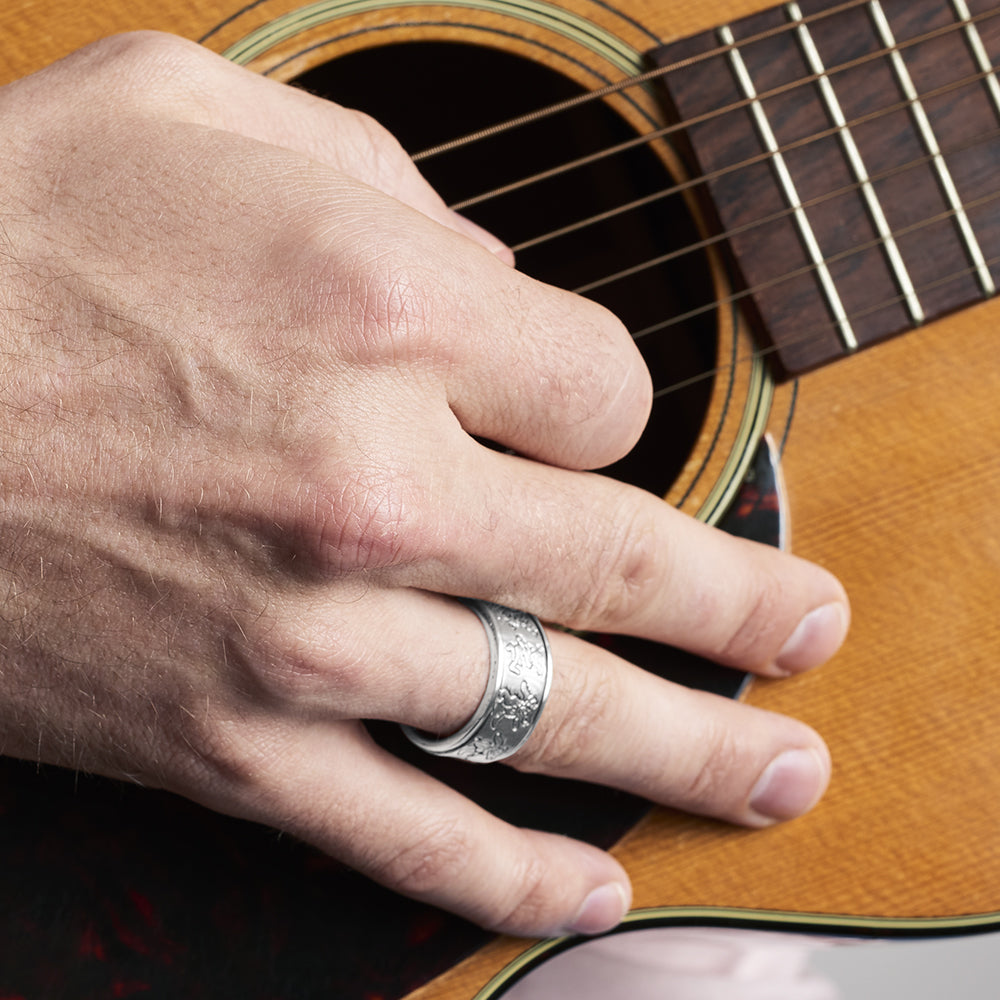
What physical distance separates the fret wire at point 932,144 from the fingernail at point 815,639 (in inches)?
12.9

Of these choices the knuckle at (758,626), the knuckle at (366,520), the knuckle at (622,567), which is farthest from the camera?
the knuckle at (758,626)

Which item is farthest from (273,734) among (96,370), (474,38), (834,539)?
(474,38)

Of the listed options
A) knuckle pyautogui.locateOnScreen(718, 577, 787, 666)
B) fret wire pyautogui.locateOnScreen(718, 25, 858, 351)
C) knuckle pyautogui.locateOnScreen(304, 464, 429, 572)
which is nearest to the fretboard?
fret wire pyautogui.locateOnScreen(718, 25, 858, 351)

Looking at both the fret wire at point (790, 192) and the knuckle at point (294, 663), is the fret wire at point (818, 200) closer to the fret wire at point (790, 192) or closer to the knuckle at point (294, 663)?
the fret wire at point (790, 192)

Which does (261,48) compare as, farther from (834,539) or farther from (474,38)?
(834,539)

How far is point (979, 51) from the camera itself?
2.78ft

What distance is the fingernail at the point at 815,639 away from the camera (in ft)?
2.60

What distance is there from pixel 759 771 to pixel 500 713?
27 cm

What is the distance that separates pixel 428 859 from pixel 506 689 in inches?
6.3

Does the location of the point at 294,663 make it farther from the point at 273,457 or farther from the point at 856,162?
the point at 856,162

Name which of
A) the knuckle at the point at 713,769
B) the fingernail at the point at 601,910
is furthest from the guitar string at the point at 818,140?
the fingernail at the point at 601,910

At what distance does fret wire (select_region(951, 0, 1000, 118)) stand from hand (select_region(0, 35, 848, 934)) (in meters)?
0.50

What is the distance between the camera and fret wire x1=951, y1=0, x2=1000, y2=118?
0.85m

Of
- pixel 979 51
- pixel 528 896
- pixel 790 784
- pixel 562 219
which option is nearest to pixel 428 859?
pixel 528 896
